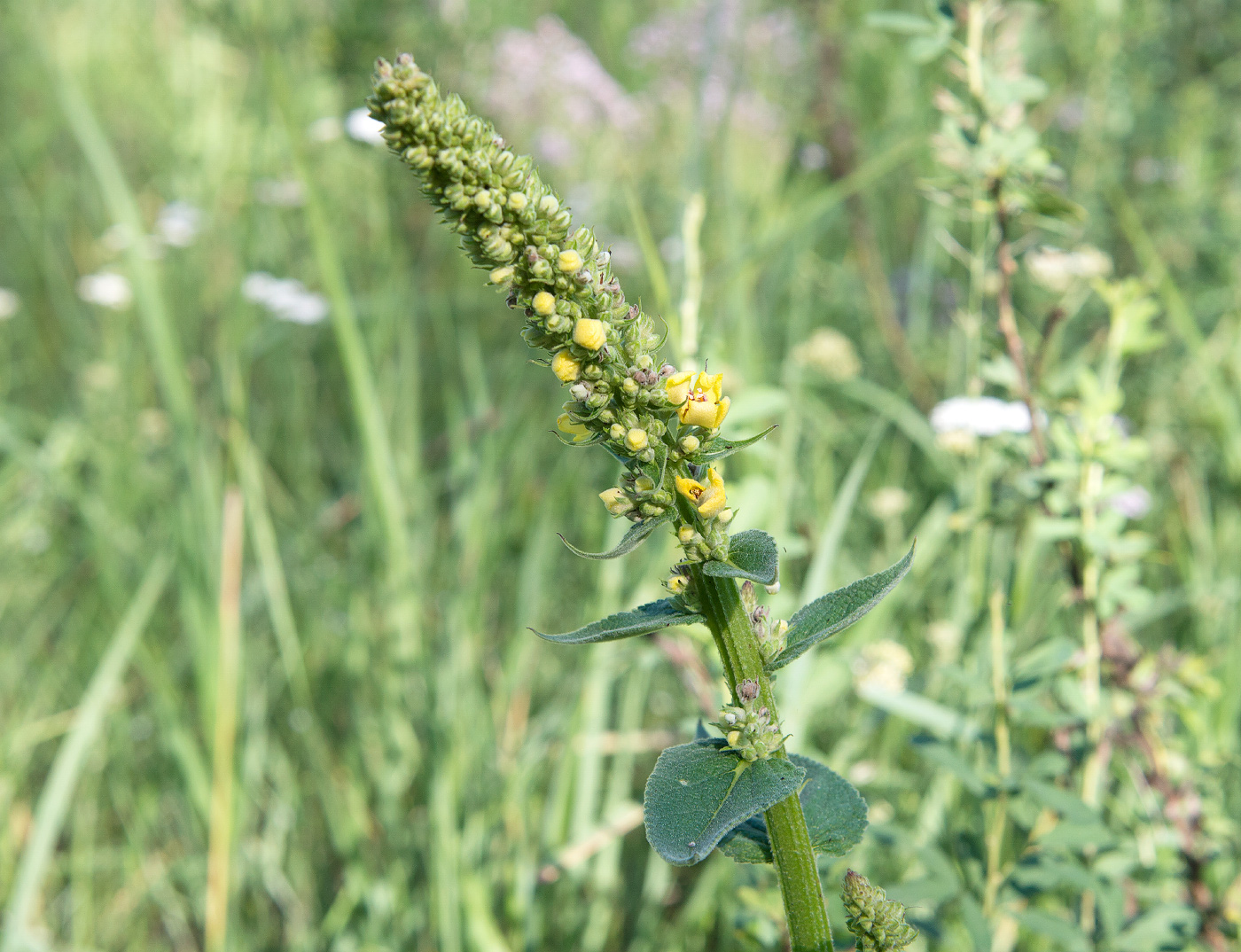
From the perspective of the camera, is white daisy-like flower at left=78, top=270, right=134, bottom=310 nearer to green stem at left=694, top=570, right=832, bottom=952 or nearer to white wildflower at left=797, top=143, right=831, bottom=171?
white wildflower at left=797, top=143, right=831, bottom=171

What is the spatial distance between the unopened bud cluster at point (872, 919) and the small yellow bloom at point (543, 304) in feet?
1.47

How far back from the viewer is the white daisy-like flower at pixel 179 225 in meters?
3.79

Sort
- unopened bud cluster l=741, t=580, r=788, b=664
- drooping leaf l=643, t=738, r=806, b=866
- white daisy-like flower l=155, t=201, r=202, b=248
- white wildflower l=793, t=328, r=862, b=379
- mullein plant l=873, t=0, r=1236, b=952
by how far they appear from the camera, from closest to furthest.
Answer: drooping leaf l=643, t=738, r=806, b=866 < unopened bud cluster l=741, t=580, r=788, b=664 < mullein plant l=873, t=0, r=1236, b=952 < white wildflower l=793, t=328, r=862, b=379 < white daisy-like flower l=155, t=201, r=202, b=248

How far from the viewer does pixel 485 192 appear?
2.19 feet

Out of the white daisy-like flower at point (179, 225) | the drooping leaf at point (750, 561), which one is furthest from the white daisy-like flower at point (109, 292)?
the drooping leaf at point (750, 561)

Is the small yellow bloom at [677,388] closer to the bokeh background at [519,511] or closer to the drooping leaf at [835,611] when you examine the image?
the drooping leaf at [835,611]

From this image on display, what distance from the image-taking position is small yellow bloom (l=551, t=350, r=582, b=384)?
68 cm

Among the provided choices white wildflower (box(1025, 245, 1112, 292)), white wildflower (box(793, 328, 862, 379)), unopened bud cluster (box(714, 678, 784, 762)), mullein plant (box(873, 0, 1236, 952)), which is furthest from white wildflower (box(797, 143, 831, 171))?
unopened bud cluster (box(714, 678, 784, 762))

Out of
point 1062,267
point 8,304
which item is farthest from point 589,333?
point 8,304

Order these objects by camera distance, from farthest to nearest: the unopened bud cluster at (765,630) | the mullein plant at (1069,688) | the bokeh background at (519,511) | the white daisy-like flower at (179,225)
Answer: the white daisy-like flower at (179,225) → the bokeh background at (519,511) → the mullein plant at (1069,688) → the unopened bud cluster at (765,630)

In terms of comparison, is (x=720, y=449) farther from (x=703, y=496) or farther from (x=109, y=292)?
(x=109, y=292)

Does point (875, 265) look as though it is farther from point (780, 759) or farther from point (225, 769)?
point (780, 759)

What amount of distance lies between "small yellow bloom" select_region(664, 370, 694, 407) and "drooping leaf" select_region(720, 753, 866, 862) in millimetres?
298

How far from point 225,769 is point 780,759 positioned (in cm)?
152
